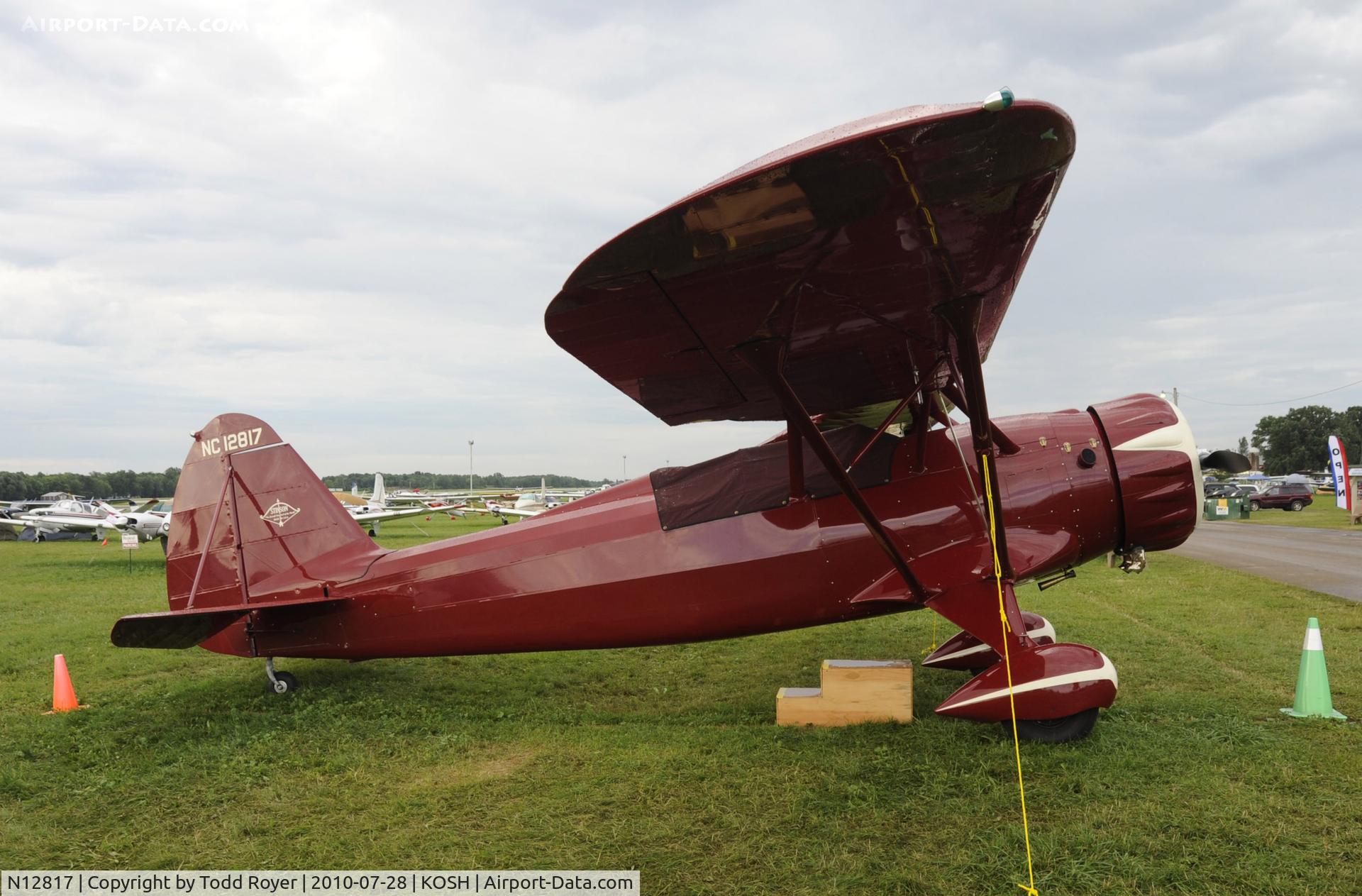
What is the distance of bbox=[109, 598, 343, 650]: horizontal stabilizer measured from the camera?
16.0 feet

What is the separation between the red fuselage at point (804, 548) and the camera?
218 inches

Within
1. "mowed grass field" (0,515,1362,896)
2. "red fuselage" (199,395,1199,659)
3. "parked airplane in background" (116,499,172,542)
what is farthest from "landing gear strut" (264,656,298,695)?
"parked airplane in background" (116,499,172,542)

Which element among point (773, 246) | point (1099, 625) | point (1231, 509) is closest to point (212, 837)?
point (773, 246)

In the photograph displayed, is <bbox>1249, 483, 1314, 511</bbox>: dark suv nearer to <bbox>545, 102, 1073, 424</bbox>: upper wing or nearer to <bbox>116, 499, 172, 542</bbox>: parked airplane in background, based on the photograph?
<bbox>545, 102, 1073, 424</bbox>: upper wing

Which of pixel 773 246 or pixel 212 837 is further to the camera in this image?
pixel 212 837

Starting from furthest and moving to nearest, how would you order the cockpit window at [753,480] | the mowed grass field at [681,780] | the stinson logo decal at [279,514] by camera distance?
the stinson logo decal at [279,514] → the cockpit window at [753,480] → the mowed grass field at [681,780]

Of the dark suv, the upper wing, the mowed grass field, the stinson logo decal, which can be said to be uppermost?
the upper wing

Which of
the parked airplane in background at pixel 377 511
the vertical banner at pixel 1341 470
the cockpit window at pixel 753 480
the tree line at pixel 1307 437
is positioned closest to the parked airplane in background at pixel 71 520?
the parked airplane in background at pixel 377 511

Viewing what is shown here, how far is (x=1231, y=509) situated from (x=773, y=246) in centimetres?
4147

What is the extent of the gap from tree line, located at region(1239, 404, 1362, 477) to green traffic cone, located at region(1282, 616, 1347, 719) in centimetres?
10378

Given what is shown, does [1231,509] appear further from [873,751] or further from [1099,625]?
[873,751]

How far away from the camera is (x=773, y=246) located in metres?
3.54

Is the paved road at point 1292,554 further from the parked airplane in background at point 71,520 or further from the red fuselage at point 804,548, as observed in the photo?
the parked airplane in background at point 71,520

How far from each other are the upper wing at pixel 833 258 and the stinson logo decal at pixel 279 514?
3.35 meters
